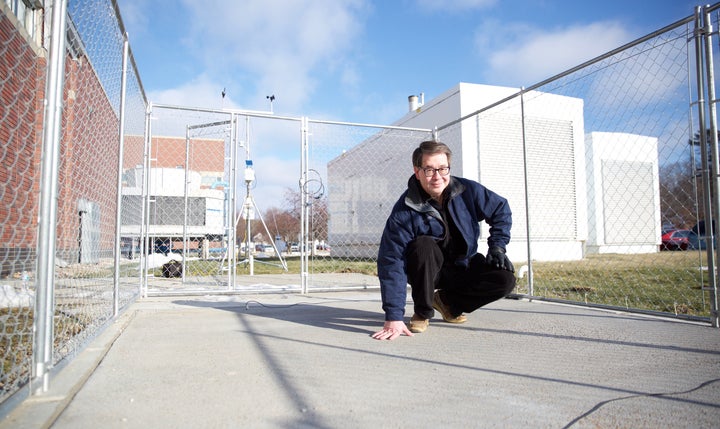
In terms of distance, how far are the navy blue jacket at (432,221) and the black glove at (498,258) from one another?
0.06 metres

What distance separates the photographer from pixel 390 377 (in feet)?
5.56

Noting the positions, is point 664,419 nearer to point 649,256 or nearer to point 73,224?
point 73,224

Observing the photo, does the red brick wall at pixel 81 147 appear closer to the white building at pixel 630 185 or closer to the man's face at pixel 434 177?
the man's face at pixel 434 177

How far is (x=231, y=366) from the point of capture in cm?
187

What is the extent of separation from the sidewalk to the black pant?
185 millimetres

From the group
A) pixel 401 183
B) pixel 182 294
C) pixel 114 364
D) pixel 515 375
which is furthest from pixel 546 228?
pixel 114 364

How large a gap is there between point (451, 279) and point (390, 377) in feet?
3.91

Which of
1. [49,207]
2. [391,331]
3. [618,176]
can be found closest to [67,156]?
[49,207]

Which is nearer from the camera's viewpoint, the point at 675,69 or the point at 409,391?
the point at 409,391

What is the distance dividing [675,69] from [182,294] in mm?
4985

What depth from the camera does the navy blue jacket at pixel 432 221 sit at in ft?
8.27

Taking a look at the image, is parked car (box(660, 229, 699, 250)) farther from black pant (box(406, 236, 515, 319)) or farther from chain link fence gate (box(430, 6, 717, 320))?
black pant (box(406, 236, 515, 319))

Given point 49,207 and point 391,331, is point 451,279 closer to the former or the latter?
point 391,331

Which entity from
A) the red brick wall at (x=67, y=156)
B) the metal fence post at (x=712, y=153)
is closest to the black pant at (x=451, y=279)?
the metal fence post at (x=712, y=153)
